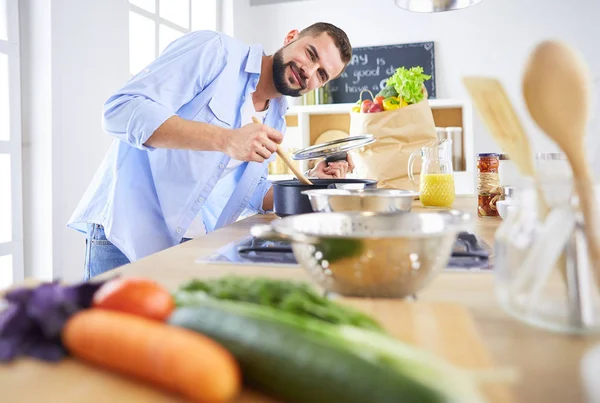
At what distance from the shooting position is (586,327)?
1.57 feet

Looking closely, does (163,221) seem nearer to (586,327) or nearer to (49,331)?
(49,331)

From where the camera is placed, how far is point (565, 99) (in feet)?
1.53

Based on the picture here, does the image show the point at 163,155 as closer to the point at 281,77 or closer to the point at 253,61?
the point at 253,61

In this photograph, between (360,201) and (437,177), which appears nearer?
(360,201)

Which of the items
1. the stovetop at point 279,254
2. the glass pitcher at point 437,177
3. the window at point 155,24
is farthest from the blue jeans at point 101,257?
the window at point 155,24

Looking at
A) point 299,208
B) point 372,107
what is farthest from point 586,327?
point 372,107

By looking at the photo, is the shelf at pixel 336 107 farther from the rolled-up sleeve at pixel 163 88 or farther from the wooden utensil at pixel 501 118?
the wooden utensil at pixel 501 118

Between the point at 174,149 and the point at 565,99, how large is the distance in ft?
3.62

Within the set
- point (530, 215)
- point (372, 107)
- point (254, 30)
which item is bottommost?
point (530, 215)

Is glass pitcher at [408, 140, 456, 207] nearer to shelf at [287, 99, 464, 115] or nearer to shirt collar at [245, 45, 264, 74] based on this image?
shirt collar at [245, 45, 264, 74]

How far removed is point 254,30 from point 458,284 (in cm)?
375

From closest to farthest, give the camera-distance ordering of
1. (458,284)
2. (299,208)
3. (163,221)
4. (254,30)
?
(458,284) → (299,208) → (163,221) → (254,30)

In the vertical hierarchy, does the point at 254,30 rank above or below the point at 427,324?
above

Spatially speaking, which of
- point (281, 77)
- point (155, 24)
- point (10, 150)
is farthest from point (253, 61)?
point (155, 24)
